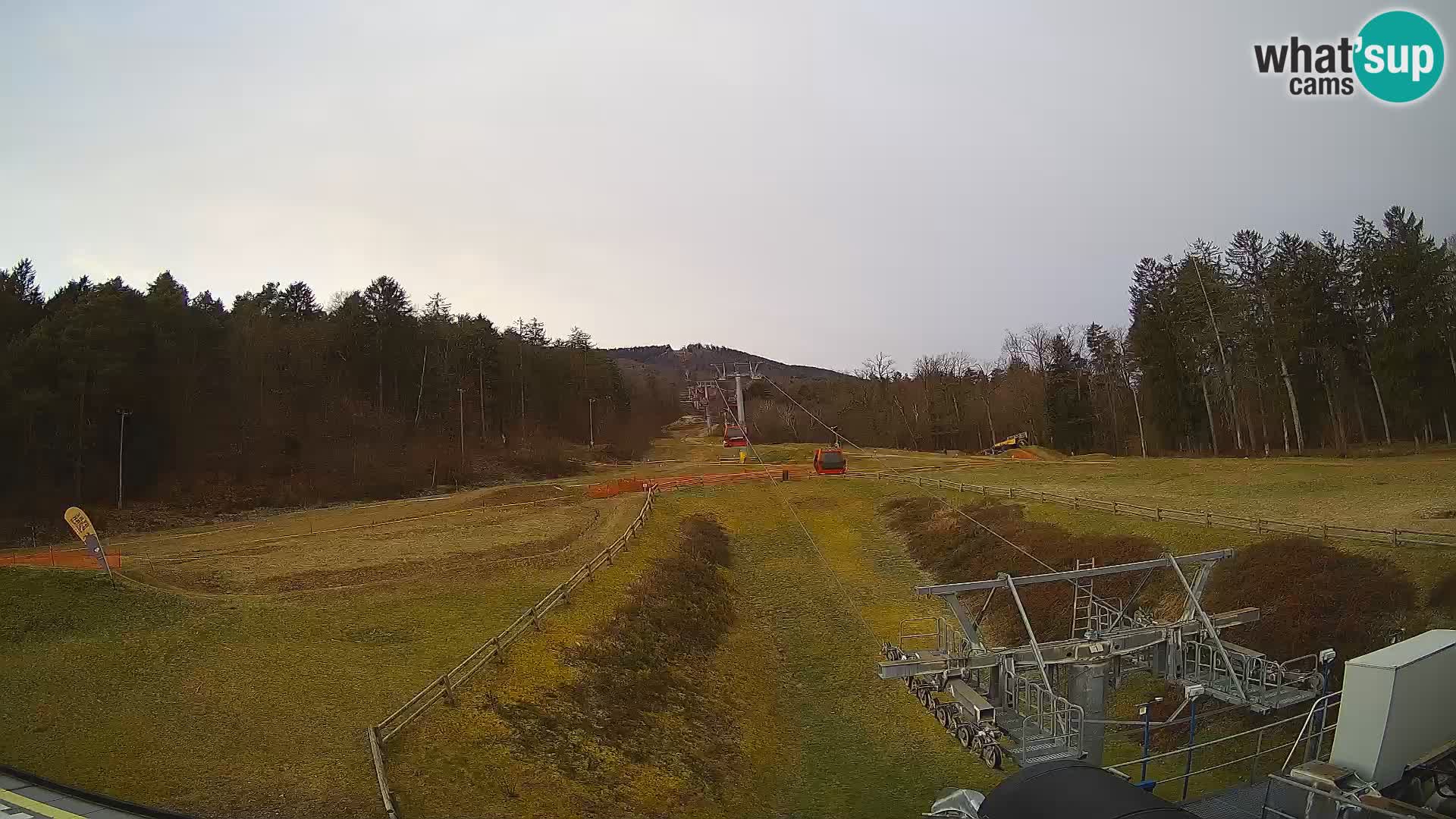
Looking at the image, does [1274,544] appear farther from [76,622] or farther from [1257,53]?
[76,622]

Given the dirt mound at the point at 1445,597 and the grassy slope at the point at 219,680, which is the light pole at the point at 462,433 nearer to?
the grassy slope at the point at 219,680

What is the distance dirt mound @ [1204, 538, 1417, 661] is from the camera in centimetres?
1878

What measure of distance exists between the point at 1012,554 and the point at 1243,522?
28.3ft

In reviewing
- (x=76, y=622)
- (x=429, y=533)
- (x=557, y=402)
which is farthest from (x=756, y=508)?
(x=557, y=402)

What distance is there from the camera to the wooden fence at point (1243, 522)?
21812 mm

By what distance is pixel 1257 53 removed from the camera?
66.1 ft

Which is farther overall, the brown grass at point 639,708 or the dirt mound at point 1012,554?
the dirt mound at point 1012,554

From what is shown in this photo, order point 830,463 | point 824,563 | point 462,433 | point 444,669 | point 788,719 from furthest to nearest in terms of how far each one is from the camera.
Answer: point 462,433
point 830,463
point 824,563
point 788,719
point 444,669

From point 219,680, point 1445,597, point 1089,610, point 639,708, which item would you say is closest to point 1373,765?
point 1089,610

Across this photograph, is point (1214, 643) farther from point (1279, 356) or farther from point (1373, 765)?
point (1279, 356)

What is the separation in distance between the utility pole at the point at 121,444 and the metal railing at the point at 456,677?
3952cm

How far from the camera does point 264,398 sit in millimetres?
68750

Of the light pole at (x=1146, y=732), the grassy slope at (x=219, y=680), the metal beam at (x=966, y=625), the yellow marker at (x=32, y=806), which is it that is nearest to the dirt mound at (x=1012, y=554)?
the light pole at (x=1146, y=732)

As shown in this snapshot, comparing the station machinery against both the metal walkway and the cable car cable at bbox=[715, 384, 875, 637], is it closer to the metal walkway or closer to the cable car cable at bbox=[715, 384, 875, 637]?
the metal walkway
